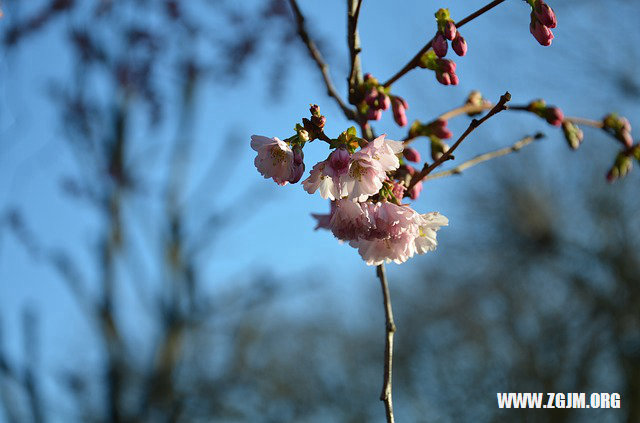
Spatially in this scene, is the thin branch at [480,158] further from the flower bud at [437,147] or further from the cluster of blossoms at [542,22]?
the cluster of blossoms at [542,22]

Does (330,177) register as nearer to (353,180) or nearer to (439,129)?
(353,180)

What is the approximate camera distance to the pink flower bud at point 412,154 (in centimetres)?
137

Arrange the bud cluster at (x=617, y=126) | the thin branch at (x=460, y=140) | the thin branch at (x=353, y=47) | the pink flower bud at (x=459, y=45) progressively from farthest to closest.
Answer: the bud cluster at (x=617, y=126)
the thin branch at (x=353, y=47)
the pink flower bud at (x=459, y=45)
the thin branch at (x=460, y=140)

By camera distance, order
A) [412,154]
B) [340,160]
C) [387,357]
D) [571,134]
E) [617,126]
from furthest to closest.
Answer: [617,126], [571,134], [412,154], [387,357], [340,160]

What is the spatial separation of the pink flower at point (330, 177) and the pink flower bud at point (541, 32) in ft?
1.58

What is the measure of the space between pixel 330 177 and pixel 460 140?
216 mm

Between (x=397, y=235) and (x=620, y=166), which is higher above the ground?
(x=620, y=166)

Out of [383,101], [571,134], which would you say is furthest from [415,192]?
[571,134]

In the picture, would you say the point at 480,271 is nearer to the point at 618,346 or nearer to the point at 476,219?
the point at 476,219

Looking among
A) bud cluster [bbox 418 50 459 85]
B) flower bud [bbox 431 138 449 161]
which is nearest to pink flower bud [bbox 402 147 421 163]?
flower bud [bbox 431 138 449 161]

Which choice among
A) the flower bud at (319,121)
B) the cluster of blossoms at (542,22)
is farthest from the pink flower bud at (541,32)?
the flower bud at (319,121)

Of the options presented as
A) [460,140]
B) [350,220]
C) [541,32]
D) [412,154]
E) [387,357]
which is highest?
[541,32]

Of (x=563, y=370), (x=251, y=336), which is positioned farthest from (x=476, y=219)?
(x=251, y=336)

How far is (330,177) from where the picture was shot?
1050 millimetres
